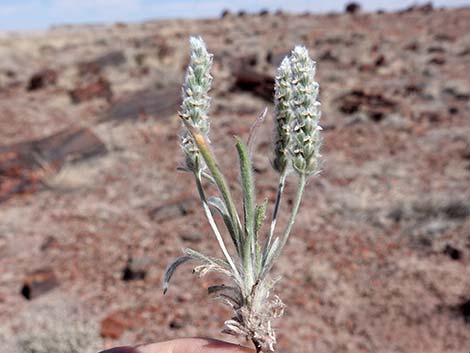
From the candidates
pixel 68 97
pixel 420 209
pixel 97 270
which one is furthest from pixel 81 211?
pixel 68 97

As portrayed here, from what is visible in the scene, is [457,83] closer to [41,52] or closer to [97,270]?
[97,270]

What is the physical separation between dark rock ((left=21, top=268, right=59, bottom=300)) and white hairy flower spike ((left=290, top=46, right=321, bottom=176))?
16.1ft

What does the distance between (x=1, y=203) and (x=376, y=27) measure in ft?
61.2

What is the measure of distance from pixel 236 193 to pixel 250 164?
19.4 ft

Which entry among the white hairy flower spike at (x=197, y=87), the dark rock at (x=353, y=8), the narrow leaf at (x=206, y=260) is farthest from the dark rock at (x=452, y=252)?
the dark rock at (x=353, y=8)

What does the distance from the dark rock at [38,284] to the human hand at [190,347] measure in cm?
378

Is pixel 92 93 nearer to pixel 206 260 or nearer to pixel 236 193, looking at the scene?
pixel 236 193

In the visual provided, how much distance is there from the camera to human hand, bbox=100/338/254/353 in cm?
185

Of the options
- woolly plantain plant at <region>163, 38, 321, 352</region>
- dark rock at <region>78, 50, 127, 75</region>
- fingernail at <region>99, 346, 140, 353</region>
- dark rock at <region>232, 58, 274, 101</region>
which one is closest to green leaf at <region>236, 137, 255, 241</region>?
woolly plantain plant at <region>163, 38, 321, 352</region>

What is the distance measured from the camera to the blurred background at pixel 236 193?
5.08 metres

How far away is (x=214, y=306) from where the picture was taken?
538cm

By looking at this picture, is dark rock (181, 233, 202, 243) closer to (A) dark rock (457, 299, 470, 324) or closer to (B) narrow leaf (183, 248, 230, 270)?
(A) dark rock (457, 299, 470, 324)

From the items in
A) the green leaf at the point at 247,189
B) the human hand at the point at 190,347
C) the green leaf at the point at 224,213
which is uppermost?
the green leaf at the point at 247,189

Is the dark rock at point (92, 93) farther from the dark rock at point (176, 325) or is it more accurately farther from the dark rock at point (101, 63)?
the dark rock at point (176, 325)
